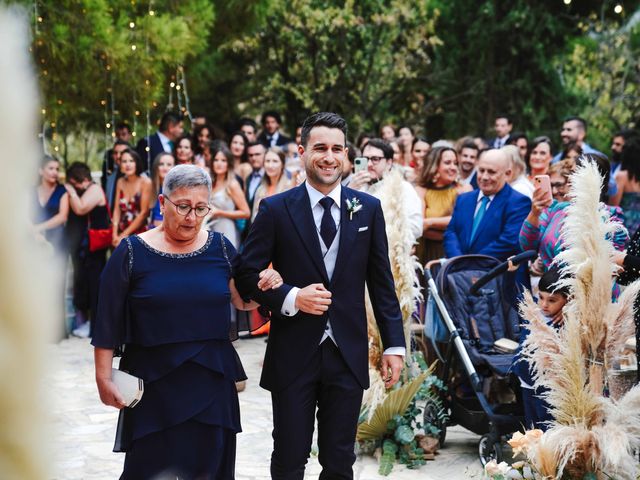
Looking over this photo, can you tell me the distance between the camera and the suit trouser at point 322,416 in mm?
3924

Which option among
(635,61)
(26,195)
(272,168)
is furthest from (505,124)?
(26,195)

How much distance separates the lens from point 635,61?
67.1 ft

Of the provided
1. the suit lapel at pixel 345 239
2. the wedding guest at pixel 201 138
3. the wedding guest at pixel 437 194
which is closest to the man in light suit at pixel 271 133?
the wedding guest at pixel 201 138

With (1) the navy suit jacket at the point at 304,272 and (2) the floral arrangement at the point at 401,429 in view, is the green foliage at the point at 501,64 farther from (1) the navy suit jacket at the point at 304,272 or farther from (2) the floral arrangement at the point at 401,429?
(1) the navy suit jacket at the point at 304,272

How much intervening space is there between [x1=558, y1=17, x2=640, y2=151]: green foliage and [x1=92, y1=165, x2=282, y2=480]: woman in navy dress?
17305mm

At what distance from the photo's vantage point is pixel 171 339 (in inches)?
141

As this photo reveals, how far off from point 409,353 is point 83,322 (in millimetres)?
5785

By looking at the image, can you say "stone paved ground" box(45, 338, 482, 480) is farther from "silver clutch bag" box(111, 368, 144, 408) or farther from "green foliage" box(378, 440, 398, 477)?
"silver clutch bag" box(111, 368, 144, 408)

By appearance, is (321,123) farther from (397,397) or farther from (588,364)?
(397,397)

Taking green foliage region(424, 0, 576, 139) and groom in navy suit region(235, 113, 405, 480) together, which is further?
green foliage region(424, 0, 576, 139)

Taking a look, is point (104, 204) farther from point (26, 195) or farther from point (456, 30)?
point (456, 30)

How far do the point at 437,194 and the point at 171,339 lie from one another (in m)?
5.16

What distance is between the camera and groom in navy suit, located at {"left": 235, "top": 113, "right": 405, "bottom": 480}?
391 cm

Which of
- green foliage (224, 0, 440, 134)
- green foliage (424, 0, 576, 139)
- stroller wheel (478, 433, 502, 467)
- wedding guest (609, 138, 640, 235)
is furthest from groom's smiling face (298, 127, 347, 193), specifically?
green foliage (424, 0, 576, 139)
